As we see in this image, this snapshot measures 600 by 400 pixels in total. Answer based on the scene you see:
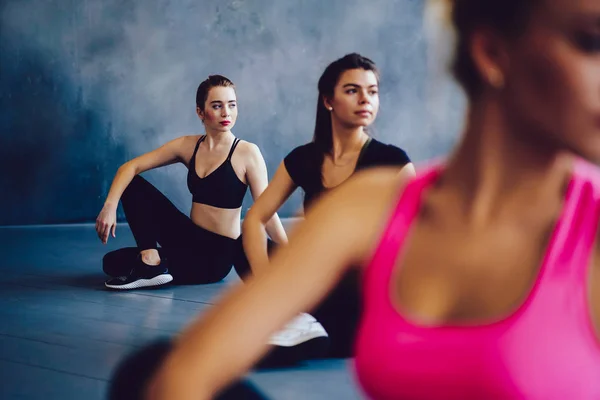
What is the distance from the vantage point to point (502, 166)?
0.47 meters

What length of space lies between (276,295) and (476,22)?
8.1 inches

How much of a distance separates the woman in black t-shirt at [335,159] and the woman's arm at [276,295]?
4.19 feet

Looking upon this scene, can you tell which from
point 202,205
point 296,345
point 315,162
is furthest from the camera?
point 202,205

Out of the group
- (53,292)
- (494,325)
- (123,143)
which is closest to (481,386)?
(494,325)

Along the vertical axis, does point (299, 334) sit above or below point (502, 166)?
below

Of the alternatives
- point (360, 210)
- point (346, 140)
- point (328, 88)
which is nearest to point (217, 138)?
point (328, 88)

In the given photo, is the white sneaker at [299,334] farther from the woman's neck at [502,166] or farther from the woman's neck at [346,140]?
the woman's neck at [502,166]

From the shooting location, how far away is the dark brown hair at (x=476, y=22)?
43 cm

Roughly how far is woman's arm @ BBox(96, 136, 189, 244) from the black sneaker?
19cm

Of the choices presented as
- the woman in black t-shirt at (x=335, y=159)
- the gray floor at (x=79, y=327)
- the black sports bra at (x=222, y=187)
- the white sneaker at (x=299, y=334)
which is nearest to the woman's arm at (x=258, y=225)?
the woman in black t-shirt at (x=335, y=159)

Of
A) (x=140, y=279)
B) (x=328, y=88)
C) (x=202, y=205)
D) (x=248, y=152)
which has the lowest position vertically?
(x=140, y=279)

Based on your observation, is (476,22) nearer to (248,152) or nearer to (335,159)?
(335,159)

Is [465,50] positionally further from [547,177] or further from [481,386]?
[481,386]

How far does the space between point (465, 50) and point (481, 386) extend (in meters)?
0.20
